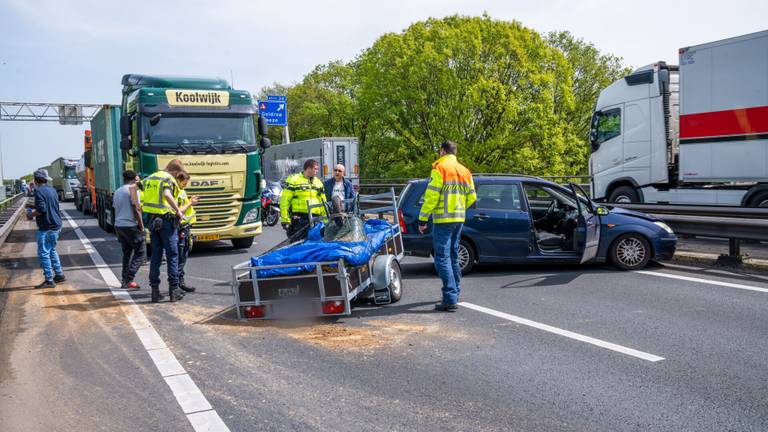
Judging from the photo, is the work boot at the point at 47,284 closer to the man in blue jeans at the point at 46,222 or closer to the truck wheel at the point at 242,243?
the man in blue jeans at the point at 46,222

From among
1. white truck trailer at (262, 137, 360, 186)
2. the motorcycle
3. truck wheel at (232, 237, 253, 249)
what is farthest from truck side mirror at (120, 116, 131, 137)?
white truck trailer at (262, 137, 360, 186)

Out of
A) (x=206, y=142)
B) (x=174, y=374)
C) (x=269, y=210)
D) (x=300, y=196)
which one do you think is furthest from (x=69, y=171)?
(x=174, y=374)

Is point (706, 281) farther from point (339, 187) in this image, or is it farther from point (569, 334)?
point (339, 187)

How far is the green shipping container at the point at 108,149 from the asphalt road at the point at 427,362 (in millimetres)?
8322

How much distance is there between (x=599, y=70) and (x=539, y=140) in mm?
16884

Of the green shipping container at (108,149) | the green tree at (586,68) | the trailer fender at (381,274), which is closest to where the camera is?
the trailer fender at (381,274)

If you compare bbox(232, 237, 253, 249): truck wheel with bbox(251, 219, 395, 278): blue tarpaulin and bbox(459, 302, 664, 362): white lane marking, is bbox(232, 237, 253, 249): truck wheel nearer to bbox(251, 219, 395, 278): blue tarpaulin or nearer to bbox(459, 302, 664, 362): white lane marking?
bbox(251, 219, 395, 278): blue tarpaulin

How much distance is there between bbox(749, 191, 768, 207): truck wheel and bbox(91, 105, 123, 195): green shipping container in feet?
45.8

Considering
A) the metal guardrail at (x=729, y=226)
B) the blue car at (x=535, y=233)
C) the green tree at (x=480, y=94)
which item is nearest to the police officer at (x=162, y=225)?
the blue car at (x=535, y=233)

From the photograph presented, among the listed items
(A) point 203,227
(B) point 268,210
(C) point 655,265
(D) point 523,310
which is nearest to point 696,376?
(D) point 523,310

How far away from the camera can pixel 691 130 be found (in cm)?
1397

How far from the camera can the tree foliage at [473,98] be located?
3525 cm

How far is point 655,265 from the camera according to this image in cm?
1012

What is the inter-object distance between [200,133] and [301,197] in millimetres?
4057
